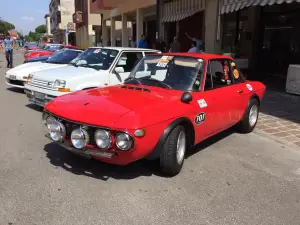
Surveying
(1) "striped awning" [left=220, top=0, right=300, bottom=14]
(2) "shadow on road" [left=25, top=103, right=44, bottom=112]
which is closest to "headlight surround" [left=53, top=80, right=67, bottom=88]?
(2) "shadow on road" [left=25, top=103, right=44, bottom=112]

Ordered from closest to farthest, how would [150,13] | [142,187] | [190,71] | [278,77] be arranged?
[142,187]
[190,71]
[278,77]
[150,13]

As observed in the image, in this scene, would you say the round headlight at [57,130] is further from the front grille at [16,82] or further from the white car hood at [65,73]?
the front grille at [16,82]

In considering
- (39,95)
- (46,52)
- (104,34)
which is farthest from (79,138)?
(104,34)

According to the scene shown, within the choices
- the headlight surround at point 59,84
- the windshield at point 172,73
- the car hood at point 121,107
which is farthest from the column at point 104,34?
the car hood at point 121,107

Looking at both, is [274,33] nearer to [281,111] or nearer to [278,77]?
[278,77]

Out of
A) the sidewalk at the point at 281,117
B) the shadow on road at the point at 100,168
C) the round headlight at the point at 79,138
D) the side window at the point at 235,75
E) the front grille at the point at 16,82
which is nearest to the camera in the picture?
the round headlight at the point at 79,138

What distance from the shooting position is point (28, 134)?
5.54m

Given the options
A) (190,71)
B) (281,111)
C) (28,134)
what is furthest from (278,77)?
(28,134)

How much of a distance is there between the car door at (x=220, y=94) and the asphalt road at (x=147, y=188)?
1.69 feet

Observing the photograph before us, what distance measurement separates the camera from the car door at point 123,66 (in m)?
7.08

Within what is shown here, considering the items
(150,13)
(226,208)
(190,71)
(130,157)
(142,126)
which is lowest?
(226,208)

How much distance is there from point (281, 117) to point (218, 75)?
2.96m

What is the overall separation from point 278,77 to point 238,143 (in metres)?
9.32

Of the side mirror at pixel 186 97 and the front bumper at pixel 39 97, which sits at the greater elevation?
the side mirror at pixel 186 97
